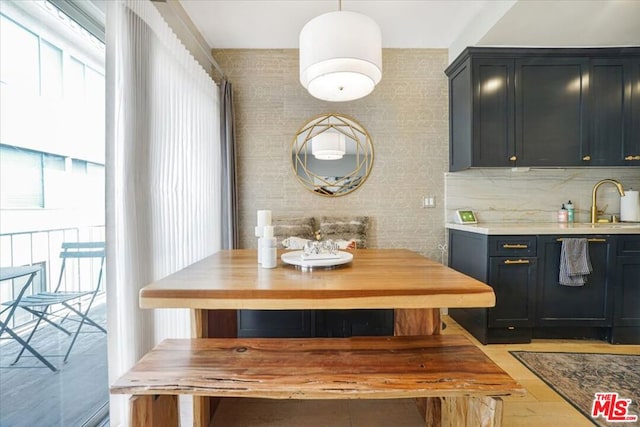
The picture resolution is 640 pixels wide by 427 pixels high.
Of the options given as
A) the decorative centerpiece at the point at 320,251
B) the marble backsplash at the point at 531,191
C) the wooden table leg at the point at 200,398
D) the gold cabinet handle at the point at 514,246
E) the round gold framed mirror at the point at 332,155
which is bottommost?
the wooden table leg at the point at 200,398

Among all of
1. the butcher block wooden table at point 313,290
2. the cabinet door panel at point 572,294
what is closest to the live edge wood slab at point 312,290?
the butcher block wooden table at point 313,290

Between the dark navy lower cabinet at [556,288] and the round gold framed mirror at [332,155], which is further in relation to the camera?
the round gold framed mirror at [332,155]

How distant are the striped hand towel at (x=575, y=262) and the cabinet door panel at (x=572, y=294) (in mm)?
58

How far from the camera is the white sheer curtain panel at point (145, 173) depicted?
155cm

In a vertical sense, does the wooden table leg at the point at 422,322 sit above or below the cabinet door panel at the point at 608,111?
below

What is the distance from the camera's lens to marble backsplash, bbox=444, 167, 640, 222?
318cm

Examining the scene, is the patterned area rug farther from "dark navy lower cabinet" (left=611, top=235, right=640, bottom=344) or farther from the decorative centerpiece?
the decorative centerpiece

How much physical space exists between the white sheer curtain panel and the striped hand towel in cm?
306

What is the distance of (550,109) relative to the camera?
284cm

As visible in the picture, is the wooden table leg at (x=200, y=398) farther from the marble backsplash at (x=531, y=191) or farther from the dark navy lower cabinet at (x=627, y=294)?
the dark navy lower cabinet at (x=627, y=294)

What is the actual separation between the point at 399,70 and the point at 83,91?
2868 mm

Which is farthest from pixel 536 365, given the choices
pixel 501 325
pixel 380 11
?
pixel 380 11

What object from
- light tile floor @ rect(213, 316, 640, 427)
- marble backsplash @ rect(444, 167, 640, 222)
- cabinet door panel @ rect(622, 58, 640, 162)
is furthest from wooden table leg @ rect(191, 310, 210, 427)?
cabinet door panel @ rect(622, 58, 640, 162)

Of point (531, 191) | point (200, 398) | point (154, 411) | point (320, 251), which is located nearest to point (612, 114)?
point (531, 191)
